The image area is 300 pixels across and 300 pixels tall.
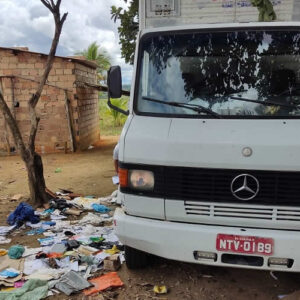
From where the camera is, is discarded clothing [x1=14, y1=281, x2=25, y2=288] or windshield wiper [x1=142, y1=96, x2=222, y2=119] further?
discarded clothing [x1=14, y1=281, x2=25, y2=288]

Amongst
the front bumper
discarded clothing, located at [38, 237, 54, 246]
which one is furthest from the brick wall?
the front bumper

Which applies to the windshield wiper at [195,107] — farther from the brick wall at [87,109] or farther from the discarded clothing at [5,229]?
the brick wall at [87,109]

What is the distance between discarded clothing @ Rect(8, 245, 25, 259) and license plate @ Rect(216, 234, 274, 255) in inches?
97.4

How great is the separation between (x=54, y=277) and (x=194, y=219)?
1.64 m

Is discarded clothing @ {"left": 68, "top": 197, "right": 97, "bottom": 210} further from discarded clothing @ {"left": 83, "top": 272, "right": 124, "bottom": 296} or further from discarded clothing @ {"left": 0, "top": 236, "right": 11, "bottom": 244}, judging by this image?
discarded clothing @ {"left": 83, "top": 272, "right": 124, "bottom": 296}

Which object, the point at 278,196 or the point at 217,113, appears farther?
the point at 217,113

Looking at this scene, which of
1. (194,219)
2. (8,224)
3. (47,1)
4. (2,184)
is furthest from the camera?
(2,184)

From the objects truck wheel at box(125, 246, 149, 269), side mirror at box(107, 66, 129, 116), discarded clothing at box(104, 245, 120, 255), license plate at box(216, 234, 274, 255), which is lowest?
discarded clothing at box(104, 245, 120, 255)

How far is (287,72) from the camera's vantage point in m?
3.39

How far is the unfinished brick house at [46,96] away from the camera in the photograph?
11.9 m

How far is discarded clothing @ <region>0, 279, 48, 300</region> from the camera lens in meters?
3.26

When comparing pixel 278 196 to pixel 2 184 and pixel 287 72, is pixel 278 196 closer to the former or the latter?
pixel 287 72

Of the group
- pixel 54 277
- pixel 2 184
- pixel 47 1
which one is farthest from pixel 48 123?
pixel 54 277

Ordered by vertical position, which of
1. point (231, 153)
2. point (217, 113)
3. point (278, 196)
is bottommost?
point (278, 196)
